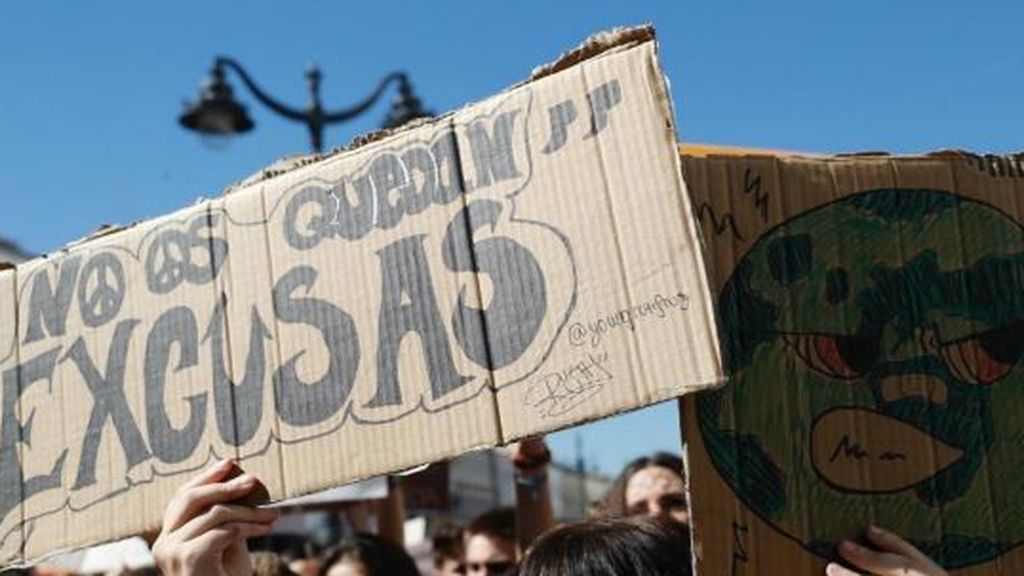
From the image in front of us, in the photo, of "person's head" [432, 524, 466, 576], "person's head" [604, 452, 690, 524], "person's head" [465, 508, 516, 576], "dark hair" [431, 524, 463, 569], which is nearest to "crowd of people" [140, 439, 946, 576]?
"person's head" [604, 452, 690, 524]

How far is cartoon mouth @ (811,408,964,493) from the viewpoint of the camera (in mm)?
1761

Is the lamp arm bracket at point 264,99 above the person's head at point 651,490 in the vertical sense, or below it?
above

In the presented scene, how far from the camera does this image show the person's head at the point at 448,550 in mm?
4836

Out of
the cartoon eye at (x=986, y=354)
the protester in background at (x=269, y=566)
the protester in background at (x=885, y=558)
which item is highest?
the cartoon eye at (x=986, y=354)

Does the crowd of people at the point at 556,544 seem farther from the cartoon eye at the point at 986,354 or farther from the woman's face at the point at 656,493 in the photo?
the woman's face at the point at 656,493

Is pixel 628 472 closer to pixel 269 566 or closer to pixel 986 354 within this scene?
pixel 269 566

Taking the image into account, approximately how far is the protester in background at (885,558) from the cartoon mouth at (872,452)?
0.07 meters

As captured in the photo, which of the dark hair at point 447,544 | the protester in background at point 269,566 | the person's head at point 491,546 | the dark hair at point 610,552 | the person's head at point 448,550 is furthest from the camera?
the dark hair at point 447,544

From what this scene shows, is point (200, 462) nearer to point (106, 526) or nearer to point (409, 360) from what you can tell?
point (106, 526)

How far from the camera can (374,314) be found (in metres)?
1.97
